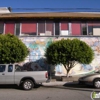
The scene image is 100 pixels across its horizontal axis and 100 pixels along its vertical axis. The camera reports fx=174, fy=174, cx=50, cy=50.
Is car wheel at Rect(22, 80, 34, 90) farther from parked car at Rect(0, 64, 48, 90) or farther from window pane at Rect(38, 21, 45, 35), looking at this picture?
window pane at Rect(38, 21, 45, 35)

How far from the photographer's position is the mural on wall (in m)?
19.3

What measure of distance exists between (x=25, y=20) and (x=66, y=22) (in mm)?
4889

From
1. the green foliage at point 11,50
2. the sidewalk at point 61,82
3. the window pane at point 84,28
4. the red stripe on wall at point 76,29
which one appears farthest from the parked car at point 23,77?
the window pane at point 84,28

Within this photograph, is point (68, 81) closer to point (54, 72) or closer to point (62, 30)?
point (54, 72)

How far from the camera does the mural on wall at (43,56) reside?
19.3 metres

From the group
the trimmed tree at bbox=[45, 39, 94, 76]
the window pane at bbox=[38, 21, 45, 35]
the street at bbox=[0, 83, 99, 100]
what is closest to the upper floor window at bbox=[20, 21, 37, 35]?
the window pane at bbox=[38, 21, 45, 35]

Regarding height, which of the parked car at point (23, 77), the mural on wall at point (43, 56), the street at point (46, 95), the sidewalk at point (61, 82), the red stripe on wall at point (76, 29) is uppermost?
the red stripe on wall at point (76, 29)

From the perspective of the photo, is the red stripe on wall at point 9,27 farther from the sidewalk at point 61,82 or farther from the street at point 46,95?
the street at point 46,95

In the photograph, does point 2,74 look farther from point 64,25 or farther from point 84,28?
point 84,28

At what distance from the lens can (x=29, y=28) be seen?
20656 millimetres

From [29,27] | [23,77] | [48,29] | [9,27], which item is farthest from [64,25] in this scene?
[23,77]

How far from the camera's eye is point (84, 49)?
52.1 ft

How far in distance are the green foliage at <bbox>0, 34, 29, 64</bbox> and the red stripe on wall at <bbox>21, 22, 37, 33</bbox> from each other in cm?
499

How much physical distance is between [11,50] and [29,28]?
596 cm
